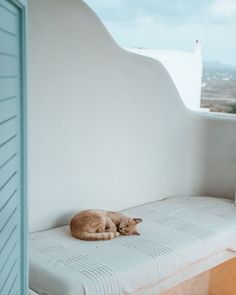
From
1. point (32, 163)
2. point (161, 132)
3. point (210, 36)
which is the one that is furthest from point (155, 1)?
point (32, 163)

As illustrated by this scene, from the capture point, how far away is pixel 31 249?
2277mm

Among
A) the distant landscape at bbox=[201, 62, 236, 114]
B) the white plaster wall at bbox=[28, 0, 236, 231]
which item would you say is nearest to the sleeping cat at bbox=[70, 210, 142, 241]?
the white plaster wall at bbox=[28, 0, 236, 231]

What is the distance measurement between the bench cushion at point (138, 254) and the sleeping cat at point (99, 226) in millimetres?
45

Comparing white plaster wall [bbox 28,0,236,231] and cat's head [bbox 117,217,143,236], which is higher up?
white plaster wall [bbox 28,0,236,231]

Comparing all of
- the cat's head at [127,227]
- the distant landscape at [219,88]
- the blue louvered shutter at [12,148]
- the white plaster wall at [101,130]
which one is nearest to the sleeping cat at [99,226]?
the cat's head at [127,227]

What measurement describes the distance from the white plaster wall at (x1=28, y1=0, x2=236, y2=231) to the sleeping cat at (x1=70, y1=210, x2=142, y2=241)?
0.75 ft

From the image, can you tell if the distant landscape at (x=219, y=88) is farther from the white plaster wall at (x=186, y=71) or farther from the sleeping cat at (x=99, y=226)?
the sleeping cat at (x=99, y=226)

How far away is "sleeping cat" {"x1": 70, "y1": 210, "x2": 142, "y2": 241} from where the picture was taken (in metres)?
2.43

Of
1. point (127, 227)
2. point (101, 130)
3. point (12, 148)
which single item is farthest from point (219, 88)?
point (12, 148)

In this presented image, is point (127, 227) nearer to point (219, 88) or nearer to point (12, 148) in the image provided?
point (12, 148)

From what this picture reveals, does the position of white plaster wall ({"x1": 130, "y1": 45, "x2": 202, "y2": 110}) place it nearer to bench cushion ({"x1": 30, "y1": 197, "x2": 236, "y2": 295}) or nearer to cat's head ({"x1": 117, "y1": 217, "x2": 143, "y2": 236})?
bench cushion ({"x1": 30, "y1": 197, "x2": 236, "y2": 295})

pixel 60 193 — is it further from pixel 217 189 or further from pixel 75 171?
pixel 217 189

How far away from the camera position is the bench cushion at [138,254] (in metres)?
2.00

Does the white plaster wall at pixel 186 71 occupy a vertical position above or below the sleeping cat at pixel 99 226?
above
